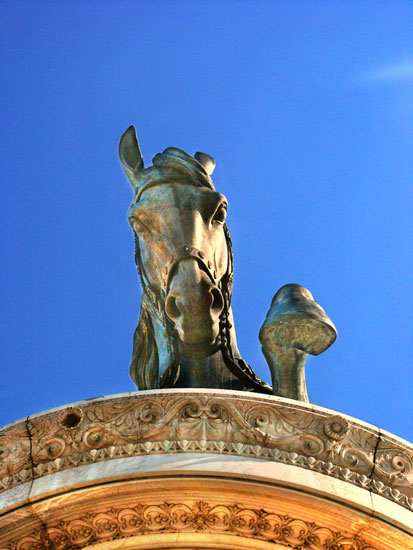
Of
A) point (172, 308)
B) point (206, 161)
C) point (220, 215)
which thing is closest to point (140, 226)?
point (220, 215)

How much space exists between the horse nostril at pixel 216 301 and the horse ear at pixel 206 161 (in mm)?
1688

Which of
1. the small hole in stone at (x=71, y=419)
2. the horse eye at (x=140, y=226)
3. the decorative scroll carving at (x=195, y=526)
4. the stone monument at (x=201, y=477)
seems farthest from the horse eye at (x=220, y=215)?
the decorative scroll carving at (x=195, y=526)

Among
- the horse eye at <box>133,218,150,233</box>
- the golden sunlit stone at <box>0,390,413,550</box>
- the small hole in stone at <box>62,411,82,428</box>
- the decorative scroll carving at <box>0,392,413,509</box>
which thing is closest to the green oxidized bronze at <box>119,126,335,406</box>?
the horse eye at <box>133,218,150,233</box>

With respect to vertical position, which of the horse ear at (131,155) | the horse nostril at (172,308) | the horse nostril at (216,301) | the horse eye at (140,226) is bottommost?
the horse nostril at (172,308)

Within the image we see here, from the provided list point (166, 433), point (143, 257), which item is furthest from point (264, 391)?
point (166, 433)

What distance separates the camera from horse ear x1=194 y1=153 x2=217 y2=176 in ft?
28.7

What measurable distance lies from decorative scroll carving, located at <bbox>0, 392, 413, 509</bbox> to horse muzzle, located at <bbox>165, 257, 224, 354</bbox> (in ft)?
3.93

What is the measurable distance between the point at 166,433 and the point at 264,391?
198 cm

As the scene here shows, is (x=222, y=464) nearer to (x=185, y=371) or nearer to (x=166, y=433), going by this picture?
(x=166, y=433)

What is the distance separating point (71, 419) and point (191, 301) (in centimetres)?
159

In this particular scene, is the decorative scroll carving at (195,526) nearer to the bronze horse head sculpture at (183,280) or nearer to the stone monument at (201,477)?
the stone monument at (201,477)

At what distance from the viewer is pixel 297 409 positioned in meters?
6.02

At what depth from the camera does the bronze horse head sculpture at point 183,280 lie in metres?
7.29

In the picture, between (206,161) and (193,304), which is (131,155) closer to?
(206,161)
